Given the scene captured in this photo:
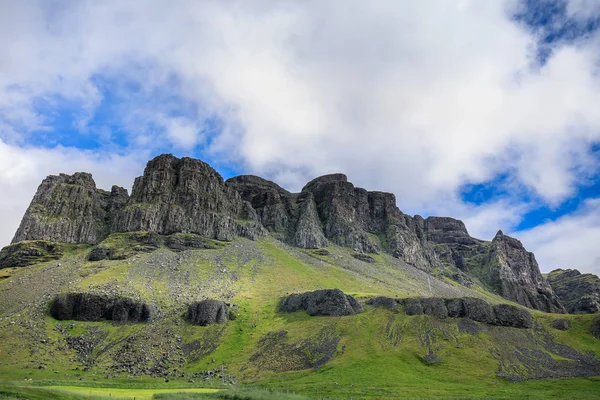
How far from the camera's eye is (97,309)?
386ft

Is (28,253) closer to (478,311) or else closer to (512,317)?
(478,311)

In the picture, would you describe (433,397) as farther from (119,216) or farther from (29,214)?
(29,214)

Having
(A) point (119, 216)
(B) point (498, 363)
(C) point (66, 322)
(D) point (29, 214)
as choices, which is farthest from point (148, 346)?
(D) point (29, 214)

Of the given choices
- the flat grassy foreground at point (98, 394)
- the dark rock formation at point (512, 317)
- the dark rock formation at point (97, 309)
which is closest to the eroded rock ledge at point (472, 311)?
the dark rock formation at point (512, 317)

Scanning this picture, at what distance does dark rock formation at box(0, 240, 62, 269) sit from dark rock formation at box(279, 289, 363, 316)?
10473cm

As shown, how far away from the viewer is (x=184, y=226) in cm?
19050

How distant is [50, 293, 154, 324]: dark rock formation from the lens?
379 ft

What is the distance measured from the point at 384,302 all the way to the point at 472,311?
71.1ft

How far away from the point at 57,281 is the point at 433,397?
125144mm

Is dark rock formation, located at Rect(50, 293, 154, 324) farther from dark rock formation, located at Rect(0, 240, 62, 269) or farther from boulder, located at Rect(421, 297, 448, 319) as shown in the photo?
boulder, located at Rect(421, 297, 448, 319)

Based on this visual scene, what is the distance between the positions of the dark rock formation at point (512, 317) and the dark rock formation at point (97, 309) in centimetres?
9009

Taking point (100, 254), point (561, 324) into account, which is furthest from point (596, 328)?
point (100, 254)

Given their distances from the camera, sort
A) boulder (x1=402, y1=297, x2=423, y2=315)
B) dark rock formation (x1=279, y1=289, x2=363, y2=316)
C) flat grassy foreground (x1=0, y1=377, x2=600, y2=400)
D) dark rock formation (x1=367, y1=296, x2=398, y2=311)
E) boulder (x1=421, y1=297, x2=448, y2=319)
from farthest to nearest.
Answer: dark rock formation (x1=279, y1=289, x2=363, y2=316)
dark rock formation (x1=367, y1=296, x2=398, y2=311)
boulder (x1=402, y1=297, x2=423, y2=315)
boulder (x1=421, y1=297, x2=448, y2=319)
flat grassy foreground (x1=0, y1=377, x2=600, y2=400)

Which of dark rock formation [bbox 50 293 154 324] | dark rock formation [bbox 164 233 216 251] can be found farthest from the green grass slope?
dark rock formation [bbox 164 233 216 251]
